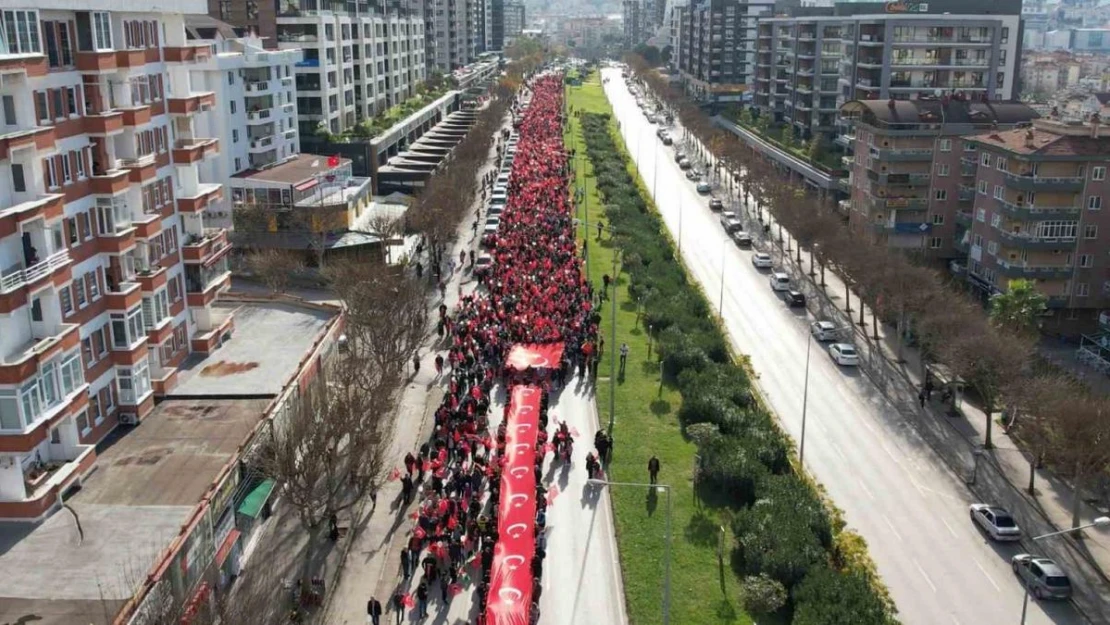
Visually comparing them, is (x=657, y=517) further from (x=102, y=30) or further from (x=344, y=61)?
(x=344, y=61)

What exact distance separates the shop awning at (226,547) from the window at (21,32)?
55.1 feet

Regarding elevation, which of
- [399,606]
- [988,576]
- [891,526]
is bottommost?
[988,576]

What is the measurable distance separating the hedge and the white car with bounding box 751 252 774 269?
416 inches

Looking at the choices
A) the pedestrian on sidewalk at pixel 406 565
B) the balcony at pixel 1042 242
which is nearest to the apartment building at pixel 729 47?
the balcony at pixel 1042 242

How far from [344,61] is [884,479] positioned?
270ft

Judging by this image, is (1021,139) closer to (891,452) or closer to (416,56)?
(891,452)

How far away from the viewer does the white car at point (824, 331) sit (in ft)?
202

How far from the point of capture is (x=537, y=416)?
46.0 metres

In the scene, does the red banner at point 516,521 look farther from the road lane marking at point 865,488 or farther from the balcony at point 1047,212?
the balcony at point 1047,212

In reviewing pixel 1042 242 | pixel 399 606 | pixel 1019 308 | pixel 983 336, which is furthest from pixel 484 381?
pixel 1042 242

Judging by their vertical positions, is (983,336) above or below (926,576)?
above

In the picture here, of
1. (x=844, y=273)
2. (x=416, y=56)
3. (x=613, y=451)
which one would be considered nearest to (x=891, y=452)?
(x=613, y=451)

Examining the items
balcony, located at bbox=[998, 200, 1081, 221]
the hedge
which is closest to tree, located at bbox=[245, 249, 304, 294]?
the hedge

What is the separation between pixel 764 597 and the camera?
31.7m
